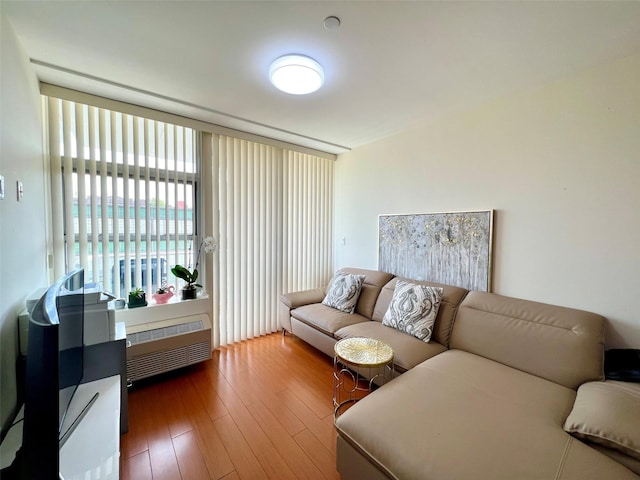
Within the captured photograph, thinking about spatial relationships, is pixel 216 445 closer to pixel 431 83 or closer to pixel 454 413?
pixel 454 413

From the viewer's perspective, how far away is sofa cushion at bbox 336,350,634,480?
1041 mm

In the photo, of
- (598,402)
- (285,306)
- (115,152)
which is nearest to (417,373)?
(598,402)

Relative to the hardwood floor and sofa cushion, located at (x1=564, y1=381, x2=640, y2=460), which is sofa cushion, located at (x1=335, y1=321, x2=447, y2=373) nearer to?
the hardwood floor

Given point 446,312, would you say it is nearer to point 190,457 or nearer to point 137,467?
point 190,457

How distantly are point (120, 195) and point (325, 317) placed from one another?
2.32 meters

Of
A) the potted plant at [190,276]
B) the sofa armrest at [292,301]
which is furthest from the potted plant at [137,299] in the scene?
the sofa armrest at [292,301]

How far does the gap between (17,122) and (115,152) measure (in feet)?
3.02

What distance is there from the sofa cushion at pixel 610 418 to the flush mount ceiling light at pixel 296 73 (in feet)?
7.92

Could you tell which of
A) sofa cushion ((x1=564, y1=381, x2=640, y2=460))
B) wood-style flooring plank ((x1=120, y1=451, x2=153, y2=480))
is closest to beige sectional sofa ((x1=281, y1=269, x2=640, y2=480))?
sofa cushion ((x1=564, y1=381, x2=640, y2=460))

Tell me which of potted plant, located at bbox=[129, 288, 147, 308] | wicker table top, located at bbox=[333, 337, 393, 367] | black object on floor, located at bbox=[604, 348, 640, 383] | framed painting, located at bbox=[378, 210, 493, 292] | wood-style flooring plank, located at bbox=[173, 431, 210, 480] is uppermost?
framed painting, located at bbox=[378, 210, 493, 292]

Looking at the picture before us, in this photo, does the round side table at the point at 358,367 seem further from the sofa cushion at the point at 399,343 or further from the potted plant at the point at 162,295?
the potted plant at the point at 162,295

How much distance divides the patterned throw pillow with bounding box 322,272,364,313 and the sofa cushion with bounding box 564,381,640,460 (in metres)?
1.85

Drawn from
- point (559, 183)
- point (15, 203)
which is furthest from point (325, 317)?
point (15, 203)

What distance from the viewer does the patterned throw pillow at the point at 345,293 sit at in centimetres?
288
